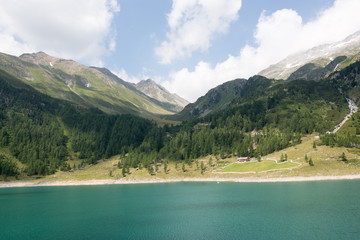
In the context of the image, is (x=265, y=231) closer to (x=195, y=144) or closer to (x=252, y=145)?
(x=252, y=145)

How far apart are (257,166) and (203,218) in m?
81.8

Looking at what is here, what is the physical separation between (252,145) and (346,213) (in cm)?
11333

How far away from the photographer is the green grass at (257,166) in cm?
11950

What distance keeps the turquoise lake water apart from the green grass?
37980mm

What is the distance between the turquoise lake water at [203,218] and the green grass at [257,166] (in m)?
38.0

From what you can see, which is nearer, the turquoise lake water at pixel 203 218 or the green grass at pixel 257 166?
the turquoise lake water at pixel 203 218

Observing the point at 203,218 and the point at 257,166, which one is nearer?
the point at 203,218

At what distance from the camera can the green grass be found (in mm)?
119500

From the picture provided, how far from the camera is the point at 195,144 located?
640 ft

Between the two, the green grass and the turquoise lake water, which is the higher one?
the green grass

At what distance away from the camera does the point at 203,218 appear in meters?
57.4

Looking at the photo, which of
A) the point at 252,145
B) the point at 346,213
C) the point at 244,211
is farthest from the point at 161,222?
the point at 252,145

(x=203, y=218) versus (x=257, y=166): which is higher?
(x=257, y=166)

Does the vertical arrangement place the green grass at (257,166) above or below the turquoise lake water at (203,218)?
above
